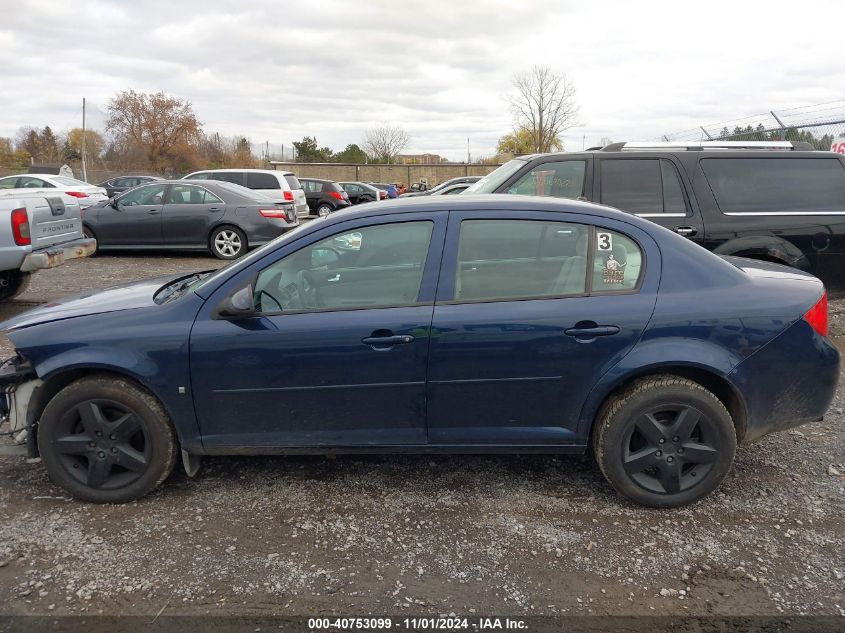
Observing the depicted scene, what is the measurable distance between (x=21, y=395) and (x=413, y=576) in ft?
7.66

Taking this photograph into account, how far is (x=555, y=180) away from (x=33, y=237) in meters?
5.70

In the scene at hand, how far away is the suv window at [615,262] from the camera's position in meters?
3.19

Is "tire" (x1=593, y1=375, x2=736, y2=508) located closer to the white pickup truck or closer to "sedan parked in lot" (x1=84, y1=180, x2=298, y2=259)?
the white pickup truck

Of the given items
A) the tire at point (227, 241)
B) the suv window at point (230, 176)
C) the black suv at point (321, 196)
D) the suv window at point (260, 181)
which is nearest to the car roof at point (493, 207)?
the tire at point (227, 241)

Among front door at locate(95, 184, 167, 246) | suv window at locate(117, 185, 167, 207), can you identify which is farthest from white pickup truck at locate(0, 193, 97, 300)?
suv window at locate(117, 185, 167, 207)

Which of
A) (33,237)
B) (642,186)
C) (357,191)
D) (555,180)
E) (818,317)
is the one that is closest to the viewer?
(818,317)

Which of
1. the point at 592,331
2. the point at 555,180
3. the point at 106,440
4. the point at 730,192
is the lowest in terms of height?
the point at 106,440

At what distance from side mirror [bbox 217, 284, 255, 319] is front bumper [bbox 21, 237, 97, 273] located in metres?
4.83

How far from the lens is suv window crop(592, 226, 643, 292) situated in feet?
10.5

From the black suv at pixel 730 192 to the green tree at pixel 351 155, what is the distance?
2085 inches

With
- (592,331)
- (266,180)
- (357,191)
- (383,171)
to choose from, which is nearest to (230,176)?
(266,180)

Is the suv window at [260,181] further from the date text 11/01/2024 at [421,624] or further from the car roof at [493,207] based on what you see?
the date text 11/01/2024 at [421,624]

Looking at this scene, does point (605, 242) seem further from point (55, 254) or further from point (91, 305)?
point (55, 254)

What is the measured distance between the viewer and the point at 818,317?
3.20m
